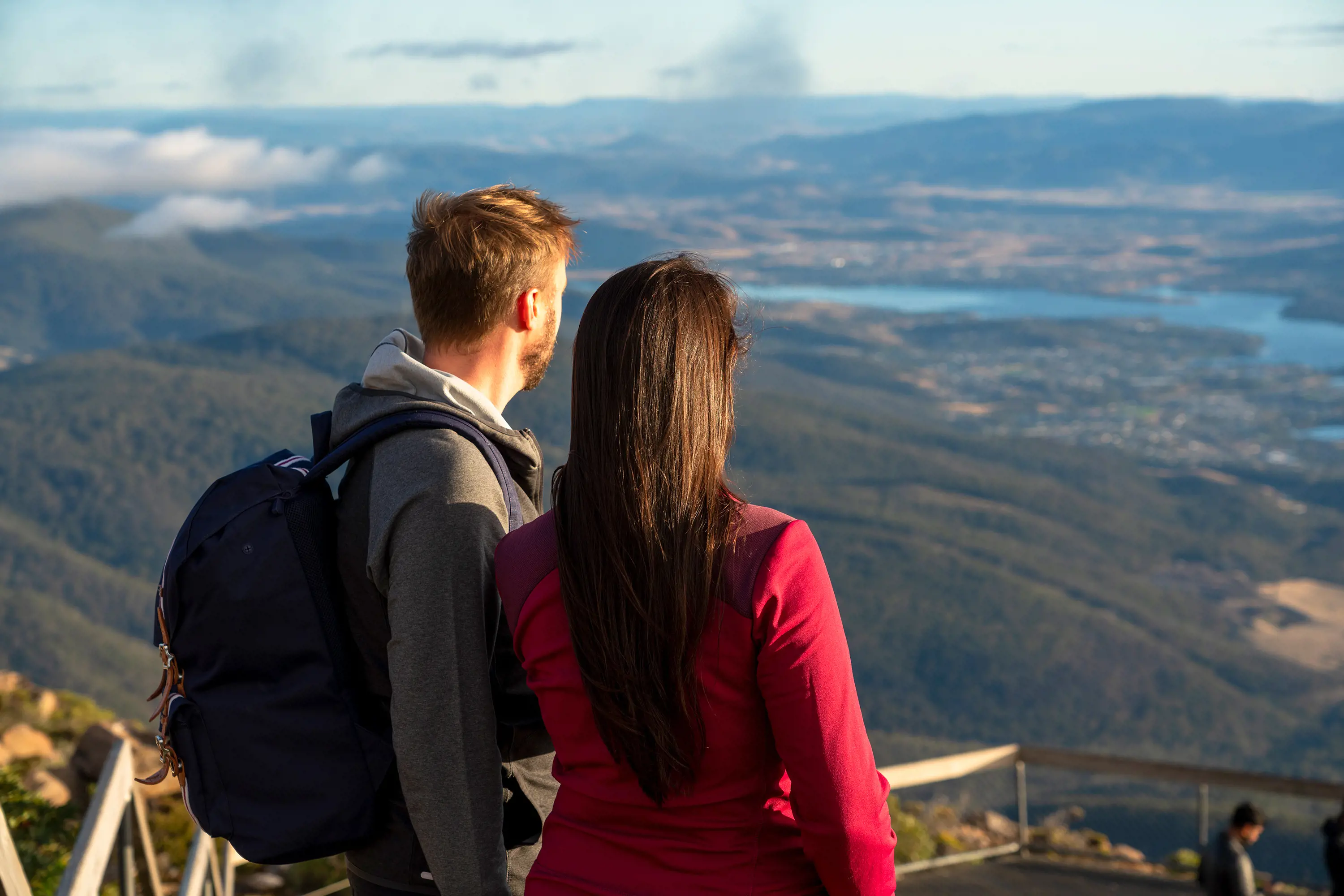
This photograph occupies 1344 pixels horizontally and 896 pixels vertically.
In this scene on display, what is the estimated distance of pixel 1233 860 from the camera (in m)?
4.67

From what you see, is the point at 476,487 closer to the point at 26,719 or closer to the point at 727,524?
the point at 727,524

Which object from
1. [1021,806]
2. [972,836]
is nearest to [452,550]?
[1021,806]

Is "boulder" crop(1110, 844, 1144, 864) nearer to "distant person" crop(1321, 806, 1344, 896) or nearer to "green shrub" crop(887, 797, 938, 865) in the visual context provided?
"green shrub" crop(887, 797, 938, 865)

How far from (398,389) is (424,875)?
2.54 ft

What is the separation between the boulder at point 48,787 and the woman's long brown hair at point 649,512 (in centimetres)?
488

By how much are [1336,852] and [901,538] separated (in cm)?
8062

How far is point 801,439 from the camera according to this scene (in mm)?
110438

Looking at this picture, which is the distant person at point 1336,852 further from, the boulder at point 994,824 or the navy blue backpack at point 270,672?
the boulder at point 994,824

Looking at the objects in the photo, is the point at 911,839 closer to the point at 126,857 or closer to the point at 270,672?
the point at 126,857

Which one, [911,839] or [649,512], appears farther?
[911,839]

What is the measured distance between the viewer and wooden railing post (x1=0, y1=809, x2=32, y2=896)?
1615 millimetres

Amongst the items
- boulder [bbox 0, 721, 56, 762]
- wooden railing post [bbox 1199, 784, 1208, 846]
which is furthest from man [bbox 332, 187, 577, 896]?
boulder [bbox 0, 721, 56, 762]

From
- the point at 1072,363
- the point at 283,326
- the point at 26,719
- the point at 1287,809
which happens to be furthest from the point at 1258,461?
the point at 26,719

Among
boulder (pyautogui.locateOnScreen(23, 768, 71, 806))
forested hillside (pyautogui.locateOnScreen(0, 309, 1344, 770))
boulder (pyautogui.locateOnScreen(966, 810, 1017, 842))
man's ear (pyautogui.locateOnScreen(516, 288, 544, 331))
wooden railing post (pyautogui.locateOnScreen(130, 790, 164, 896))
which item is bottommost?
forested hillside (pyautogui.locateOnScreen(0, 309, 1344, 770))
